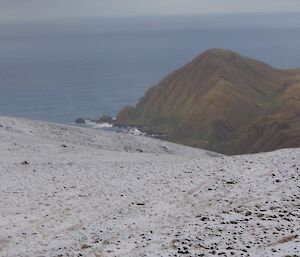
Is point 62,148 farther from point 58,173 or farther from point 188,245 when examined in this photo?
point 188,245

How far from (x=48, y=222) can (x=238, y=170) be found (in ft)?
42.0

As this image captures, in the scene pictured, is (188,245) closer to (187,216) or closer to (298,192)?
(187,216)

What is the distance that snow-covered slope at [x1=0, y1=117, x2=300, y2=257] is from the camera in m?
19.4

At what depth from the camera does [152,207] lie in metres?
24.5

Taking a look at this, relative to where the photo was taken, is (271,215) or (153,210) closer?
(271,215)

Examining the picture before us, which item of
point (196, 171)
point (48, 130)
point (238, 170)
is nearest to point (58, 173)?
point (196, 171)

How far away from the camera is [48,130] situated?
59.1 metres

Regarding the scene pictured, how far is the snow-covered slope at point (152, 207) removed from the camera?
19.4 metres

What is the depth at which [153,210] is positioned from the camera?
78.9 feet

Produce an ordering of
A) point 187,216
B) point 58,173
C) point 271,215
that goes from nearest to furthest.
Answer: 1. point 271,215
2. point 187,216
3. point 58,173

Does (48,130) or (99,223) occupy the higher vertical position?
(99,223)

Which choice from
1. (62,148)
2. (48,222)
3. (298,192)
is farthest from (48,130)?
(298,192)

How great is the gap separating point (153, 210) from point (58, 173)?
11.7 meters

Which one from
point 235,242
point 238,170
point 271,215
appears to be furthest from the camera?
point 238,170
